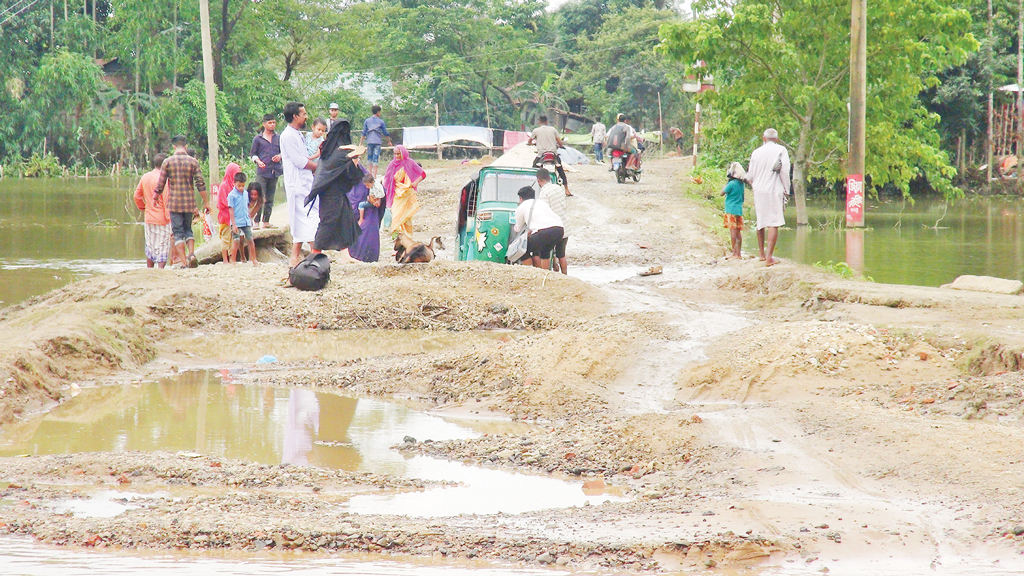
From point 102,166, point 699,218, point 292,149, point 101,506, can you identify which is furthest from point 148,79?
point 101,506

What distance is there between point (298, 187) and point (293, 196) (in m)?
0.13

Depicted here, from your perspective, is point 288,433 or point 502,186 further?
point 502,186

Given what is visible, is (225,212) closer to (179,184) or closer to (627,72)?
(179,184)

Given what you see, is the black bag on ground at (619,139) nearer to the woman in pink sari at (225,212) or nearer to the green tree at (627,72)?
the woman in pink sari at (225,212)

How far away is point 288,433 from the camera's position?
6.63m

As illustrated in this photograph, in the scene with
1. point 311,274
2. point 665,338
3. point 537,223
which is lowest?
point 665,338

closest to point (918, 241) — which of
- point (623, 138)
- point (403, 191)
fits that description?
point (623, 138)

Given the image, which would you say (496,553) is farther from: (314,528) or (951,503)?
(951,503)

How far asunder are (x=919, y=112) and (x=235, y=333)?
1898 centimetres

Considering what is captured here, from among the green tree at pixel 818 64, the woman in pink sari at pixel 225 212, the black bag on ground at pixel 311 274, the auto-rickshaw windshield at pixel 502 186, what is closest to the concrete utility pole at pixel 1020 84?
the green tree at pixel 818 64

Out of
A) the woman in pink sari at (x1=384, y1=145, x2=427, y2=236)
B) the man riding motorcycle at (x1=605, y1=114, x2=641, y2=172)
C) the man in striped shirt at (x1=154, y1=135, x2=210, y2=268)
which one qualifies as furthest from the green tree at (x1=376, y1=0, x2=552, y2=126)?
the man in striped shirt at (x1=154, y1=135, x2=210, y2=268)

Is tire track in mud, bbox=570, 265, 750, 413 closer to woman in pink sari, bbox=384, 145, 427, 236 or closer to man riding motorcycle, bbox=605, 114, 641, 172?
woman in pink sari, bbox=384, 145, 427, 236

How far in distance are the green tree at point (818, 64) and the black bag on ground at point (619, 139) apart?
3.46m

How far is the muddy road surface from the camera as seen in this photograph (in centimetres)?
433
